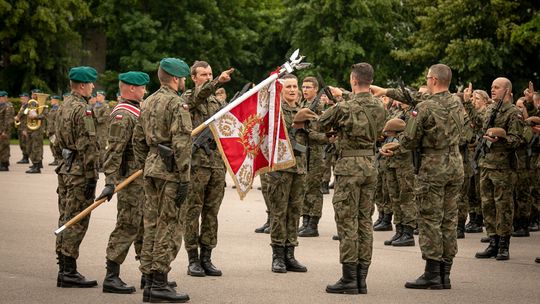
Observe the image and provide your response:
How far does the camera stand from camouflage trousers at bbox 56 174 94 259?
35.4 ft

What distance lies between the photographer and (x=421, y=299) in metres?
10.3

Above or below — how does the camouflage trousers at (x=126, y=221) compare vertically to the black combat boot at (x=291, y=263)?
above

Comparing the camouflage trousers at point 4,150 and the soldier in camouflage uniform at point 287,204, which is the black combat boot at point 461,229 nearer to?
the soldier in camouflage uniform at point 287,204

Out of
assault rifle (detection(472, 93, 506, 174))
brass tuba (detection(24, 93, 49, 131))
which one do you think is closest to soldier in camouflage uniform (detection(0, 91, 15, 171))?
brass tuba (detection(24, 93, 49, 131))

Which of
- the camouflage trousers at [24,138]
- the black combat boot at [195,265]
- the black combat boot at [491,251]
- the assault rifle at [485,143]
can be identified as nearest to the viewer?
the black combat boot at [195,265]

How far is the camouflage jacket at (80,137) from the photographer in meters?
10.8

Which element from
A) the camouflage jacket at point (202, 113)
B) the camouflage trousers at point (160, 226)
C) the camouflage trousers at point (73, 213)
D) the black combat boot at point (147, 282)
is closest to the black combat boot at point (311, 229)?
the camouflage jacket at point (202, 113)

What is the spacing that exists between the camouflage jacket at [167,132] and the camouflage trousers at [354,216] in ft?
5.97

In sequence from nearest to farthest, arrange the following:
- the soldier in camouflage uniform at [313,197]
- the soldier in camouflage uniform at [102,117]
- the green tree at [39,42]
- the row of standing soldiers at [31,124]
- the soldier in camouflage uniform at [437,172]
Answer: the soldier in camouflage uniform at [437,172] → the soldier in camouflage uniform at [313,197] → the soldier in camouflage uniform at [102,117] → the row of standing soldiers at [31,124] → the green tree at [39,42]

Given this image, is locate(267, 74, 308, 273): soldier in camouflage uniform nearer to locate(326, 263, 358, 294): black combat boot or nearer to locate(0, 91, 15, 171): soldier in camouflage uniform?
locate(326, 263, 358, 294): black combat boot

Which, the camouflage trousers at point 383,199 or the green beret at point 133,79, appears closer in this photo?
the green beret at point 133,79

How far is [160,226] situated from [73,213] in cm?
150

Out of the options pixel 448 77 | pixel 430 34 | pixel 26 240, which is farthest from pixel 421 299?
pixel 430 34

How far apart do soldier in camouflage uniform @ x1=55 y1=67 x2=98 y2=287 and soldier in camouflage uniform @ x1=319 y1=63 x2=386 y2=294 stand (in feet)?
8.55
